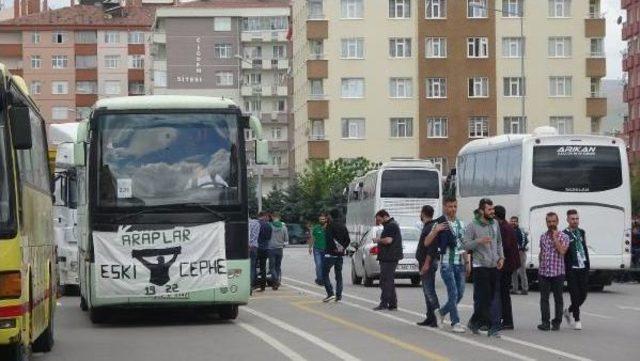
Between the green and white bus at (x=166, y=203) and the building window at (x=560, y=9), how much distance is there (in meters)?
78.1

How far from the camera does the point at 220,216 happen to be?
2227 cm

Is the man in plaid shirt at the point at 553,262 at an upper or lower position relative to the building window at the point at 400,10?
lower

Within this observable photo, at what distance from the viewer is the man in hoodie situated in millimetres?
34719

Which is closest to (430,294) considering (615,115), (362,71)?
(362,71)

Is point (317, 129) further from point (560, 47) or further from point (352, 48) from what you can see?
point (560, 47)

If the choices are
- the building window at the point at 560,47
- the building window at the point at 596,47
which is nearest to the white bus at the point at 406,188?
the building window at the point at 560,47

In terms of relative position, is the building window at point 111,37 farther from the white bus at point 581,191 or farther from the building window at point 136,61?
the white bus at point 581,191

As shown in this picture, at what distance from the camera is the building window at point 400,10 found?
99.2 meters

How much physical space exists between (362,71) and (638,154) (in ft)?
91.6

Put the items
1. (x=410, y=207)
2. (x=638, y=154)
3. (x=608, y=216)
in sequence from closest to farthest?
(x=608, y=216), (x=410, y=207), (x=638, y=154)

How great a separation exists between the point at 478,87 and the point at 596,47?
8.23m

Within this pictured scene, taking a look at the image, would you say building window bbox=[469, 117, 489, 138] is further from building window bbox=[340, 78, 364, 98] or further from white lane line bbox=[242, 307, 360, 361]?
white lane line bbox=[242, 307, 360, 361]

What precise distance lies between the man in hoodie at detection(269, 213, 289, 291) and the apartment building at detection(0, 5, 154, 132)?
371 feet

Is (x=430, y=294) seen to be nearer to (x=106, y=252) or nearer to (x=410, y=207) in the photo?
(x=106, y=252)
